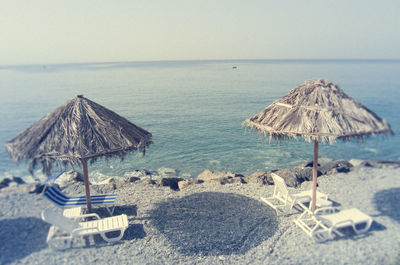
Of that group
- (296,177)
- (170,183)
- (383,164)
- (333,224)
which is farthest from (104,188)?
(383,164)

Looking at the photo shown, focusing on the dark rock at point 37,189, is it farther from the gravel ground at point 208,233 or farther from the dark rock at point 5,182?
the dark rock at point 5,182

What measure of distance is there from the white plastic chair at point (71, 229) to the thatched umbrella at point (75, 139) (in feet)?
2.36

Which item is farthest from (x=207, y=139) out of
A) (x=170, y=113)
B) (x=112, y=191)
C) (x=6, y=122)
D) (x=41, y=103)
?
(x=41, y=103)

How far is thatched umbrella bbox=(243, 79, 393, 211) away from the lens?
4914 mm

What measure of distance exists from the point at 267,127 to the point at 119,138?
2907 mm

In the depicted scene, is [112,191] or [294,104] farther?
[112,191]

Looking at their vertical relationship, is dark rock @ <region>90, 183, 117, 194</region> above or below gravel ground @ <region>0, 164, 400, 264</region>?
below

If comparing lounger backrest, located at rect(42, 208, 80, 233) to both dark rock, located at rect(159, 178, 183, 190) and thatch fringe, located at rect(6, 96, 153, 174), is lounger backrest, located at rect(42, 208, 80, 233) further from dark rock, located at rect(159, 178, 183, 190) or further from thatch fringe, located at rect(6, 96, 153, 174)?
dark rock, located at rect(159, 178, 183, 190)

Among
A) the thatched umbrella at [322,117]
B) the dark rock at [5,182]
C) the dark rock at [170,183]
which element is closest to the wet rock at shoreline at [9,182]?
the dark rock at [5,182]

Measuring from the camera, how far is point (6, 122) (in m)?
20.8

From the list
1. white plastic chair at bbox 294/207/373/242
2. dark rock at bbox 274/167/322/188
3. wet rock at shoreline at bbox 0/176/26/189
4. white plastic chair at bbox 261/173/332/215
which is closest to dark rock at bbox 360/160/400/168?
dark rock at bbox 274/167/322/188

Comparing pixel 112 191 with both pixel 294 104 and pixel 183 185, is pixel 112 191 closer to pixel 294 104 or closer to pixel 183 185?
pixel 183 185

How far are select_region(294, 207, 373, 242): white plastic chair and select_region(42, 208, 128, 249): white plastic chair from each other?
131 inches

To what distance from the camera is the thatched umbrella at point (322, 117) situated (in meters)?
4.91
